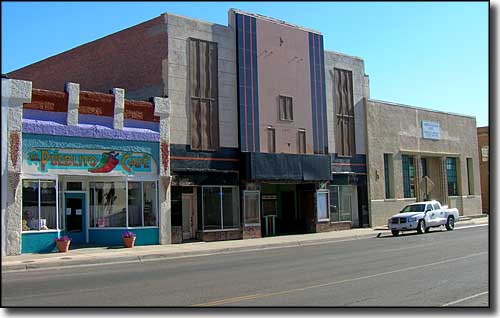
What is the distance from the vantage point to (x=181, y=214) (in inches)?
1092

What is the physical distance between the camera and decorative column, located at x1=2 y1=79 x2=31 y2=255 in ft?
70.4

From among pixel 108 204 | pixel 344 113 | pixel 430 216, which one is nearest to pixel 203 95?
pixel 108 204

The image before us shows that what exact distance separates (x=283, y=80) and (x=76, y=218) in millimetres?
13359

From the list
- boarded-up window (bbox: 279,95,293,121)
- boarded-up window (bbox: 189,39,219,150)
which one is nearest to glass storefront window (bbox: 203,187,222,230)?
boarded-up window (bbox: 189,39,219,150)

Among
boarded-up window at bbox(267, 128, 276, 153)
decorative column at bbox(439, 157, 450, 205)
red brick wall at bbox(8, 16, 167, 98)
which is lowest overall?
decorative column at bbox(439, 157, 450, 205)

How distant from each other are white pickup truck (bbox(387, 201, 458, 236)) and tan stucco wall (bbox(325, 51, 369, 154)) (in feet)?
20.4

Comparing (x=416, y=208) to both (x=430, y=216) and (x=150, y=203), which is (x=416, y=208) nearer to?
(x=430, y=216)

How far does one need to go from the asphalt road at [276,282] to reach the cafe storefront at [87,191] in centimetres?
560

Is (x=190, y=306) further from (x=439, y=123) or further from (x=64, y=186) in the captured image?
(x=439, y=123)

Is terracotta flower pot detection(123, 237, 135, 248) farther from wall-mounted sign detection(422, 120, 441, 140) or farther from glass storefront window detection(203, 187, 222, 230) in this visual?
wall-mounted sign detection(422, 120, 441, 140)

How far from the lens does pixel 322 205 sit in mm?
34188

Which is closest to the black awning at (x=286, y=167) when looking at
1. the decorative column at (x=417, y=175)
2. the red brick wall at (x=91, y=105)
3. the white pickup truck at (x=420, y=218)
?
the white pickup truck at (x=420, y=218)

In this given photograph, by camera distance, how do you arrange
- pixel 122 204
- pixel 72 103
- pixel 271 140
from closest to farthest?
pixel 72 103 → pixel 122 204 → pixel 271 140

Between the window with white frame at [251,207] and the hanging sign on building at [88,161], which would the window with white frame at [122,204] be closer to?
the hanging sign on building at [88,161]
